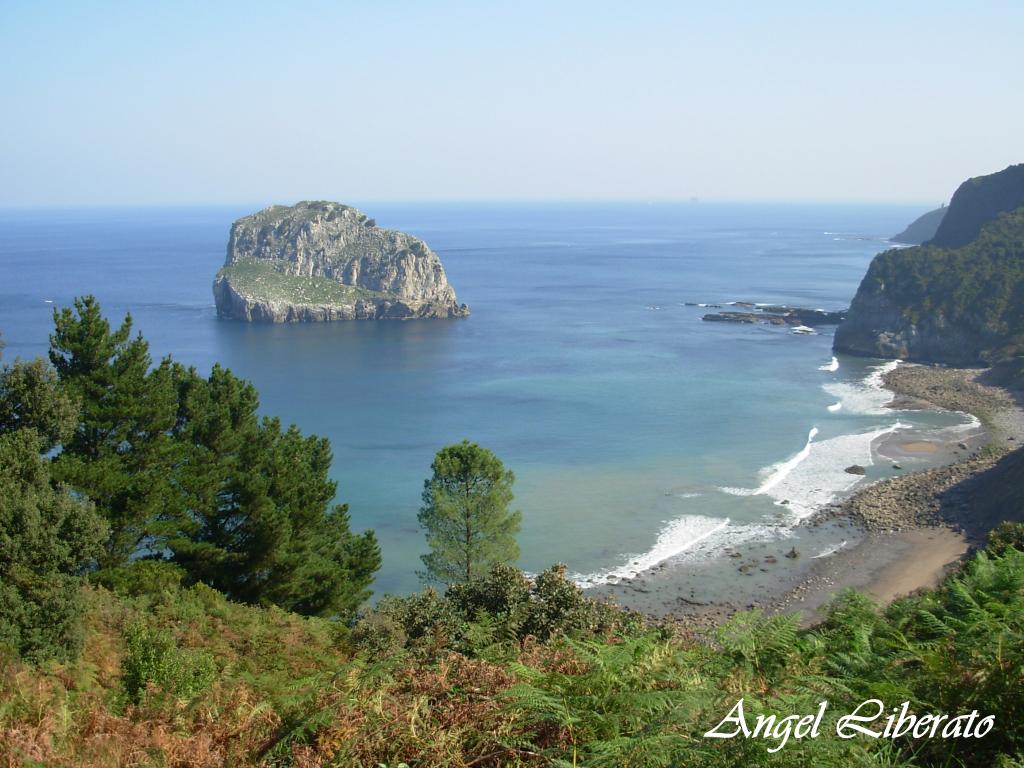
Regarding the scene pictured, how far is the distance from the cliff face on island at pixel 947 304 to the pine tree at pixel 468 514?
52.1 metres

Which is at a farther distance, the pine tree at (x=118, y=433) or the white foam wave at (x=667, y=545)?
the white foam wave at (x=667, y=545)

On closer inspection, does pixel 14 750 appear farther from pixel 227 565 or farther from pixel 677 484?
pixel 677 484

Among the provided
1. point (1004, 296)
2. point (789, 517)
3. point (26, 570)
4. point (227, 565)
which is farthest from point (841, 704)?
point (1004, 296)

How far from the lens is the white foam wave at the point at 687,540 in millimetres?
28281

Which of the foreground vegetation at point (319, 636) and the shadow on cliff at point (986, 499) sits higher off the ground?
the foreground vegetation at point (319, 636)

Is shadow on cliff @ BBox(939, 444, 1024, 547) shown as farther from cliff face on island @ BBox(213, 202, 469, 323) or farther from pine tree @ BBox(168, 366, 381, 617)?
cliff face on island @ BBox(213, 202, 469, 323)

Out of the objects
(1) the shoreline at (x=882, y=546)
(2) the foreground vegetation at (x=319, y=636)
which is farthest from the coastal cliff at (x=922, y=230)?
(2) the foreground vegetation at (x=319, y=636)

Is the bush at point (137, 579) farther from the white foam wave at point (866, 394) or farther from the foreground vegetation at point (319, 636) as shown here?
the white foam wave at point (866, 394)

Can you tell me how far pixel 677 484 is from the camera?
37.1 m

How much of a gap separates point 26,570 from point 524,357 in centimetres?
5631

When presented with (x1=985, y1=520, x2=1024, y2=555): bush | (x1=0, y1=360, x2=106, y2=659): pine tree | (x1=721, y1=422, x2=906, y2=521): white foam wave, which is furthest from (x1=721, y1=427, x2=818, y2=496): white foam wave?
(x1=0, y1=360, x2=106, y2=659): pine tree

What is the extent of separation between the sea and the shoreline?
101 centimetres

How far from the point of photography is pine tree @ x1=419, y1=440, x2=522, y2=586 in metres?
21.4

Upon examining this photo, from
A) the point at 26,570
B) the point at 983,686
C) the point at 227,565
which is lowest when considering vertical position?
the point at 227,565
